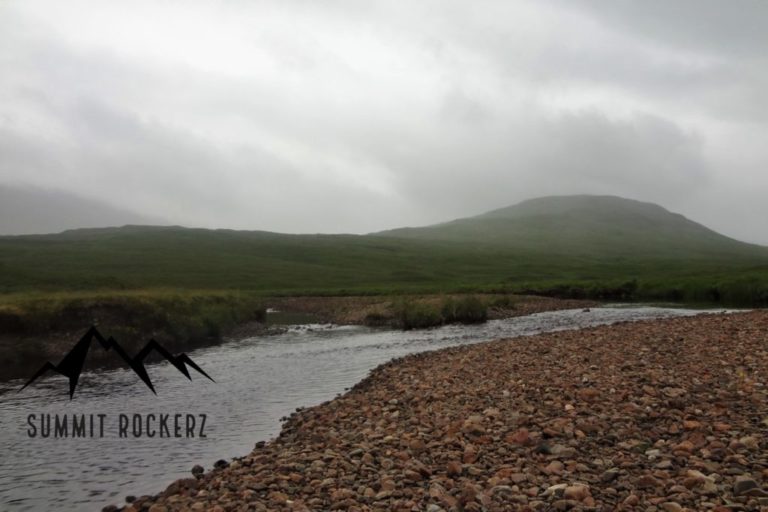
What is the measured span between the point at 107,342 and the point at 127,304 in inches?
269

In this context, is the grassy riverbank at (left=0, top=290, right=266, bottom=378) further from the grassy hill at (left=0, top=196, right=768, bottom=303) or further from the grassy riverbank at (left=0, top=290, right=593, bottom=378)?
the grassy hill at (left=0, top=196, right=768, bottom=303)

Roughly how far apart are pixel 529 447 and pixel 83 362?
2594 cm

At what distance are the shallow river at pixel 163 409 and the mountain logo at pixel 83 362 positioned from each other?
0.40m

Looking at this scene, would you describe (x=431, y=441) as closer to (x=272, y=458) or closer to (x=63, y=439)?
(x=272, y=458)

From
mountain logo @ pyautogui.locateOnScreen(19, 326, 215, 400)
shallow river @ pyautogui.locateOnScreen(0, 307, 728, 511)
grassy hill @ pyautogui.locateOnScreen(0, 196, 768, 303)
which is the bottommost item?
shallow river @ pyautogui.locateOnScreen(0, 307, 728, 511)

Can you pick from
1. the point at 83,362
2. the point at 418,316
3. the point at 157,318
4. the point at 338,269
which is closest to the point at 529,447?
the point at 83,362

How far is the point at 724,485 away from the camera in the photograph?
27.3 ft

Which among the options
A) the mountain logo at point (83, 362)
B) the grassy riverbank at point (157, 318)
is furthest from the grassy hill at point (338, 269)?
the mountain logo at point (83, 362)

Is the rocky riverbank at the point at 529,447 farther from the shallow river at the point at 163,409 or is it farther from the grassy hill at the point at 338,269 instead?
the grassy hill at the point at 338,269

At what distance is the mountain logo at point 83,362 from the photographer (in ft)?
79.0

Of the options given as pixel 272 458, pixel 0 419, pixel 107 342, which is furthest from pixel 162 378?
pixel 272 458

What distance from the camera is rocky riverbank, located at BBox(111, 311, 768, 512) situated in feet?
28.6

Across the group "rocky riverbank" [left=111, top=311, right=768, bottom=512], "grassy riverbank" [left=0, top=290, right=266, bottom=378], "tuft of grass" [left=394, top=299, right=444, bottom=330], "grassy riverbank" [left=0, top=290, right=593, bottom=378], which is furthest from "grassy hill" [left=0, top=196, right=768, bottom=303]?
"rocky riverbank" [left=111, top=311, right=768, bottom=512]

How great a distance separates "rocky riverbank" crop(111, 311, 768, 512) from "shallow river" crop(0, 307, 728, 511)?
63.6 inches
